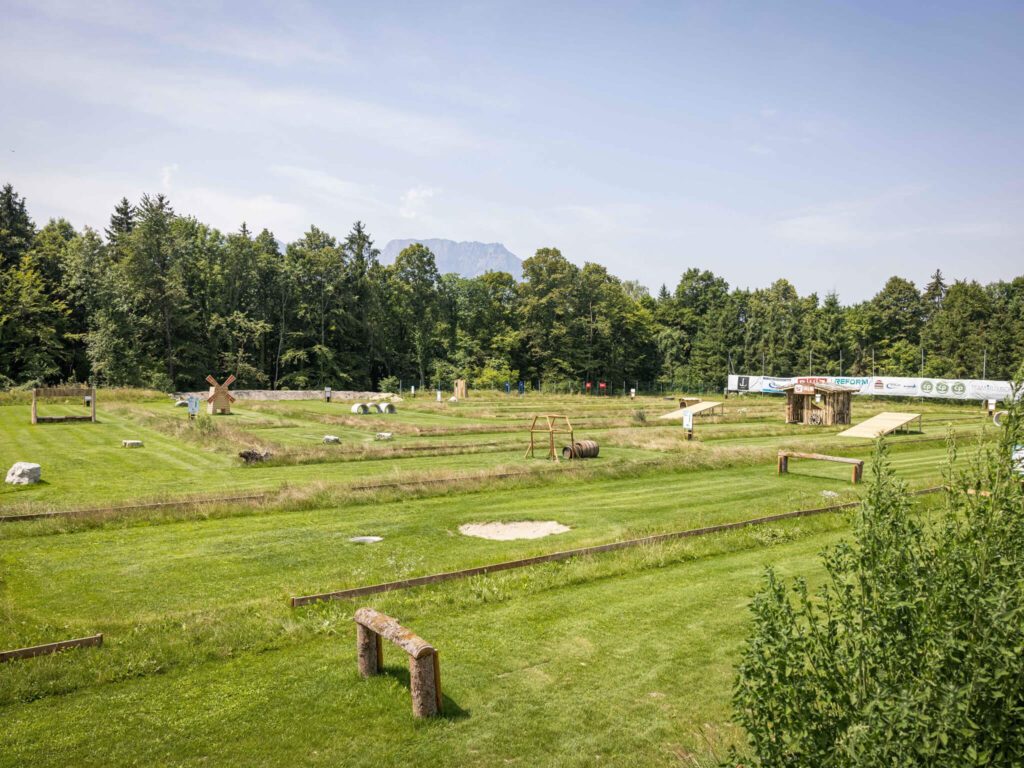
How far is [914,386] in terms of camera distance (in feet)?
250

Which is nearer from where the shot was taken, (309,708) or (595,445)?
(309,708)

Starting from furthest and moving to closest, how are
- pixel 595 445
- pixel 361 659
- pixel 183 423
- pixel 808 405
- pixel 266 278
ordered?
pixel 266 278, pixel 808 405, pixel 183 423, pixel 595 445, pixel 361 659

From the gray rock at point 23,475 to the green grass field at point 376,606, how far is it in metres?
0.44

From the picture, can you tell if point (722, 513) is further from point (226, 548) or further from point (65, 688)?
A: point (65, 688)

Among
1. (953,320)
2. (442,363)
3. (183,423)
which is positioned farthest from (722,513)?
(953,320)

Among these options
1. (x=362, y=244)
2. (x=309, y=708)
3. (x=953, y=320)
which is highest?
(x=362, y=244)

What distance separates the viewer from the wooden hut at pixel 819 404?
163ft

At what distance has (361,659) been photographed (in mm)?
8828

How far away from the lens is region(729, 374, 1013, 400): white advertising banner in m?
69.8

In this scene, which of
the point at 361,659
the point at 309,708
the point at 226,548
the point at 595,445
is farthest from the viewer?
the point at 595,445

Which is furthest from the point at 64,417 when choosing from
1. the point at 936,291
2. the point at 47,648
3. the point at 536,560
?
the point at 936,291

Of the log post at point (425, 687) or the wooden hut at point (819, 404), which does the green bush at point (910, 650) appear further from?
the wooden hut at point (819, 404)

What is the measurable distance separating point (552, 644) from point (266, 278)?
8095 cm

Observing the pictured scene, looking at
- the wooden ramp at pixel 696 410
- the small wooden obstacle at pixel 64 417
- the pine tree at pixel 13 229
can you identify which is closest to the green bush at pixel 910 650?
the small wooden obstacle at pixel 64 417
